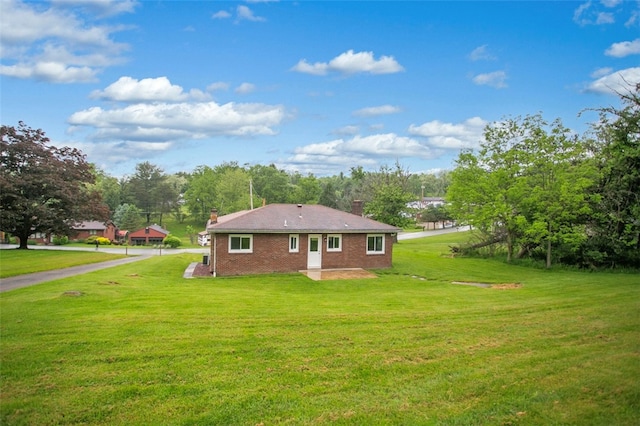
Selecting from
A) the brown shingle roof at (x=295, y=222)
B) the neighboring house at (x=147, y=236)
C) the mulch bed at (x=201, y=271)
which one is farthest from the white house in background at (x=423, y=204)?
the mulch bed at (x=201, y=271)

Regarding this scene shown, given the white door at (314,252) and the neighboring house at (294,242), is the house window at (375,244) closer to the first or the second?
the neighboring house at (294,242)

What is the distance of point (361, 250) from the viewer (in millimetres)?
23250

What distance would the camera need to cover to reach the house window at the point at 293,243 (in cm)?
2164

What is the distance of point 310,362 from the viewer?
6.62m

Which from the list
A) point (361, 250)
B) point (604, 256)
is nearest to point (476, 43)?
point (361, 250)

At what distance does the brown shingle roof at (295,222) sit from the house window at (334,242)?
50cm

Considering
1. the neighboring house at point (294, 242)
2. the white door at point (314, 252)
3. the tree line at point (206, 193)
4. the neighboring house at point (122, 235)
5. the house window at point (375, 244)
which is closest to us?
the neighboring house at point (294, 242)

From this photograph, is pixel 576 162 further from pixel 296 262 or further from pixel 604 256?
pixel 296 262

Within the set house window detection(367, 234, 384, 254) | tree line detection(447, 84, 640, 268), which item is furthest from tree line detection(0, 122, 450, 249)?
house window detection(367, 234, 384, 254)

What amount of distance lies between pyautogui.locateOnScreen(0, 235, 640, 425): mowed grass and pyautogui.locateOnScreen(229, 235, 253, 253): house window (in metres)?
8.46

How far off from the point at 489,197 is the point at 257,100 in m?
16.8

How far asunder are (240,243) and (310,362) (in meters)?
14.5

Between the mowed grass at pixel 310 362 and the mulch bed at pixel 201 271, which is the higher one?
the mowed grass at pixel 310 362

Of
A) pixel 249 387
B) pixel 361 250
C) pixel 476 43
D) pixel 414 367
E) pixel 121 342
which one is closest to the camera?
pixel 249 387
